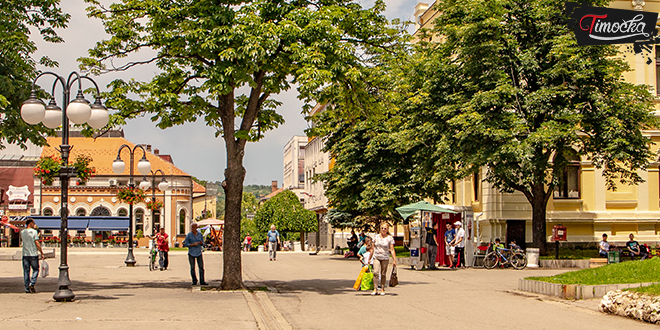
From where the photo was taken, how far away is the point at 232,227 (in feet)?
54.1

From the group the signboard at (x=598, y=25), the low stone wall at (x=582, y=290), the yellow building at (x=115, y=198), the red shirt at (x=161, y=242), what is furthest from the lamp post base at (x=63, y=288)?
the yellow building at (x=115, y=198)

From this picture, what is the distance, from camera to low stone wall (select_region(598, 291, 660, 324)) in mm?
11078

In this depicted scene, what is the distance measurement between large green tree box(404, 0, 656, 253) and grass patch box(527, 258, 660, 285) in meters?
8.19

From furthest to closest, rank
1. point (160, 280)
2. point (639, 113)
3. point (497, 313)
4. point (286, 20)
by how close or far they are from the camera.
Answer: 1. point (639, 113)
2. point (160, 280)
3. point (286, 20)
4. point (497, 313)

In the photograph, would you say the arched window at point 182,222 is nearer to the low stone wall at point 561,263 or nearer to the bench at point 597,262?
the low stone wall at point 561,263

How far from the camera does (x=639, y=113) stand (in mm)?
26344

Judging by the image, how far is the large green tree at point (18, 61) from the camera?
590 inches

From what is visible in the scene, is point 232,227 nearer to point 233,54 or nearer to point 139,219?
point 233,54

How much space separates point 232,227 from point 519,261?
14749 millimetres

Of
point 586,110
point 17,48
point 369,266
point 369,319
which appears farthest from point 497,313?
point 586,110

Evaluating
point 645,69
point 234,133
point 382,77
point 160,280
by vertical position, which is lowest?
point 160,280

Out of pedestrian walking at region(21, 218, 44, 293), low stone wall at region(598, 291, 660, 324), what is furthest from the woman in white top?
pedestrian walking at region(21, 218, 44, 293)

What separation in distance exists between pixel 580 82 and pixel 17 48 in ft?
66.4

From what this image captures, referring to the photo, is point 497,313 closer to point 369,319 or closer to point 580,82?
point 369,319
